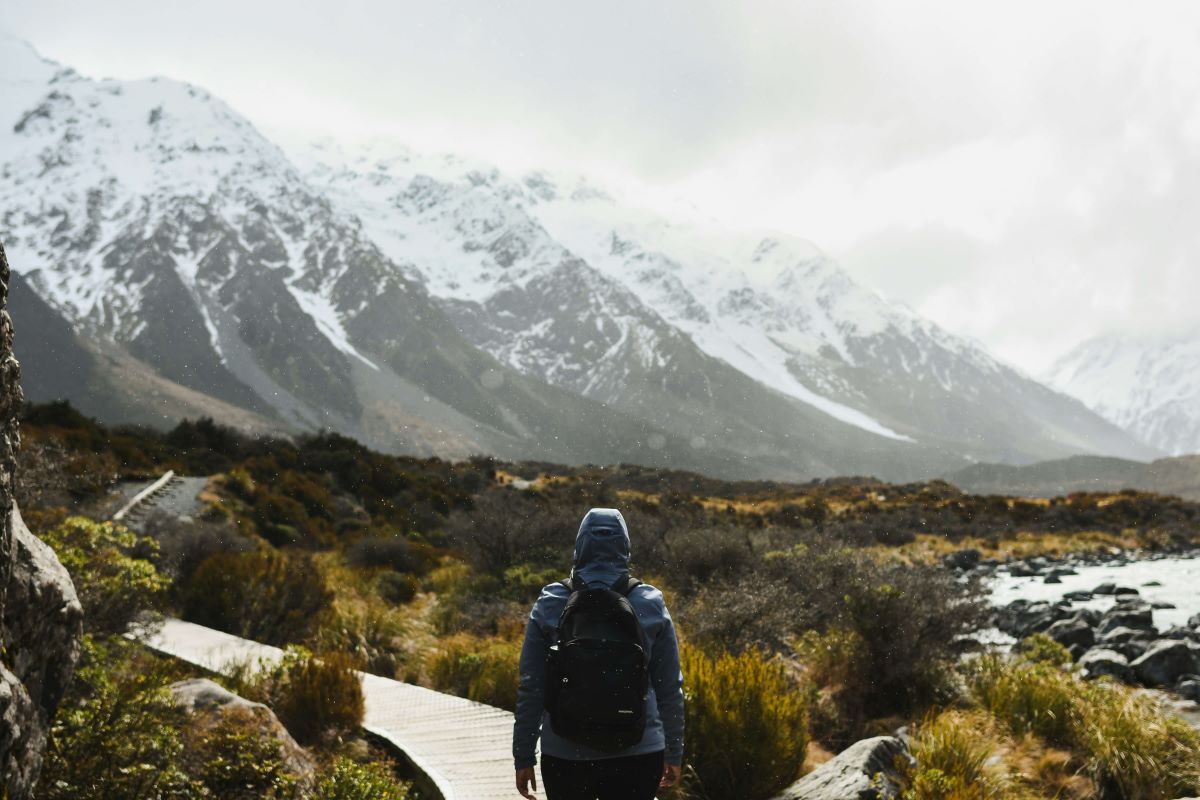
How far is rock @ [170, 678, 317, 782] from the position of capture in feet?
16.8

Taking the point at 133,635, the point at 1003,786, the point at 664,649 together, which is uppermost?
the point at 664,649

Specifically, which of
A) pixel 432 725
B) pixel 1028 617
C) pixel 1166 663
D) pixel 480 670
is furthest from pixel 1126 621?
pixel 432 725

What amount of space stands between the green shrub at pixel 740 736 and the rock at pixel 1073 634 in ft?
26.9

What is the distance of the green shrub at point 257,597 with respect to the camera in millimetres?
10477

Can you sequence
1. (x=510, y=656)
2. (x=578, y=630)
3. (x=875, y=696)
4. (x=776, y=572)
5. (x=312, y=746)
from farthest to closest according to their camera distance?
(x=776, y=572), (x=510, y=656), (x=875, y=696), (x=312, y=746), (x=578, y=630)

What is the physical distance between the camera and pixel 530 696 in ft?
10.8

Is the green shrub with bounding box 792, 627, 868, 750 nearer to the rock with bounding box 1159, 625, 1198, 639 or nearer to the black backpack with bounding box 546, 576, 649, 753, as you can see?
the black backpack with bounding box 546, 576, 649, 753

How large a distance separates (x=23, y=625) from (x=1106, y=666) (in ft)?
35.2

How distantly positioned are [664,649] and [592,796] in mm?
648

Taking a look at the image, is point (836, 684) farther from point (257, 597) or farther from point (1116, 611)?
point (1116, 611)

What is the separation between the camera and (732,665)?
18.6 ft

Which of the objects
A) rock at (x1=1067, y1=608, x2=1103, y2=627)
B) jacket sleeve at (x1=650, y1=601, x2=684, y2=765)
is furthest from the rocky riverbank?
jacket sleeve at (x1=650, y1=601, x2=684, y2=765)

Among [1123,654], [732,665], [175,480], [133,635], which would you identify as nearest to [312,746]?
[133,635]

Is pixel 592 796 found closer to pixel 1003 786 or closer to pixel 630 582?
pixel 630 582
